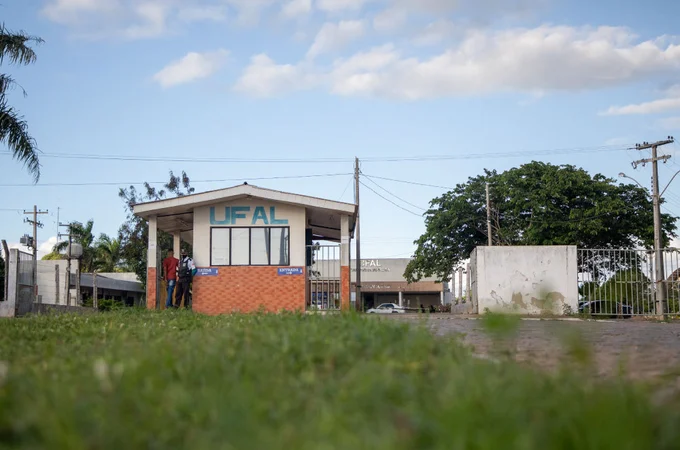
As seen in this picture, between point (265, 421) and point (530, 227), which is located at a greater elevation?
point (530, 227)

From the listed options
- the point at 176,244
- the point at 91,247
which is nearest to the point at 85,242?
the point at 91,247

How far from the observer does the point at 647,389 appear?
139 inches

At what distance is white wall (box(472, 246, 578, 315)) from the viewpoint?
22.3m

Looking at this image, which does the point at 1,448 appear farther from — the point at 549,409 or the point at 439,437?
the point at 549,409

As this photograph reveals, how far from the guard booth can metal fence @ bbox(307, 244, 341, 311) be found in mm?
239

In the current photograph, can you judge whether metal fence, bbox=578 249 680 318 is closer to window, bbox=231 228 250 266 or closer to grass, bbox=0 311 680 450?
window, bbox=231 228 250 266

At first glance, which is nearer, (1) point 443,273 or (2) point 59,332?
(2) point 59,332

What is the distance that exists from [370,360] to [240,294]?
58.6 feet

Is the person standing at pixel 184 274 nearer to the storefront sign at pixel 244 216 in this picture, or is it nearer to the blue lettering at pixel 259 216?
the storefront sign at pixel 244 216

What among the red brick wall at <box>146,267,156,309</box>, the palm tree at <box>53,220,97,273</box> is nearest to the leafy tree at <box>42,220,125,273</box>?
the palm tree at <box>53,220,97,273</box>

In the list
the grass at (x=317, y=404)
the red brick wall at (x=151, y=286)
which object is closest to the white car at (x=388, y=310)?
the red brick wall at (x=151, y=286)

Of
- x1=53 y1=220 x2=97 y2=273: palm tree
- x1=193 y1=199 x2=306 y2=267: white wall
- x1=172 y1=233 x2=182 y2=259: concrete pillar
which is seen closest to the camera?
x1=193 y1=199 x2=306 y2=267: white wall

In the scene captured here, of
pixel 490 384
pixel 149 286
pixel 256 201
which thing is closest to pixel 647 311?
pixel 256 201

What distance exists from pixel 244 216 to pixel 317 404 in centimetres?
1943
